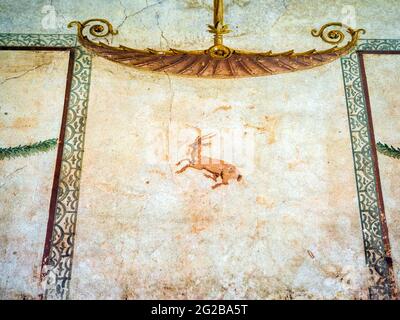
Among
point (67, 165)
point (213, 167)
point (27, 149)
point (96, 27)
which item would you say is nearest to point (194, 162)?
point (213, 167)

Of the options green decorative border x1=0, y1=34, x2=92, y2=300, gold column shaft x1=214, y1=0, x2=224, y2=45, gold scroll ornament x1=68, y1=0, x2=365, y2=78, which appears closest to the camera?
green decorative border x1=0, y1=34, x2=92, y2=300

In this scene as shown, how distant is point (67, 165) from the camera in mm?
3242

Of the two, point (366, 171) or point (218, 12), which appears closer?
point (366, 171)

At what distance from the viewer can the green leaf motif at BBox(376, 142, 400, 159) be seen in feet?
10.8

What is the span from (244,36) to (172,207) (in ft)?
4.69

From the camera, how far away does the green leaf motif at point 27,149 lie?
3264 millimetres

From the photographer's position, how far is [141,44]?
366cm

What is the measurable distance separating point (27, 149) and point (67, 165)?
29 centimetres

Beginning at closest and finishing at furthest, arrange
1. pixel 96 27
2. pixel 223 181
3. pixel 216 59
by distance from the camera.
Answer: pixel 223 181, pixel 216 59, pixel 96 27

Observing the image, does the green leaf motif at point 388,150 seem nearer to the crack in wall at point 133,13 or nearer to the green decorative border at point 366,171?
the green decorative border at point 366,171

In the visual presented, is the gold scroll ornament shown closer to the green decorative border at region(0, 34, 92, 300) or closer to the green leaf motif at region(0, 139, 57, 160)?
the green decorative border at region(0, 34, 92, 300)

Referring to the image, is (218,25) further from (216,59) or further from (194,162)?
(194,162)

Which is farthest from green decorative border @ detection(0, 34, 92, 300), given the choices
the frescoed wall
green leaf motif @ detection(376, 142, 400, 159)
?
green leaf motif @ detection(376, 142, 400, 159)

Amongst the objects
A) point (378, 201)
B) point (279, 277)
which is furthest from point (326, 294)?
point (378, 201)
